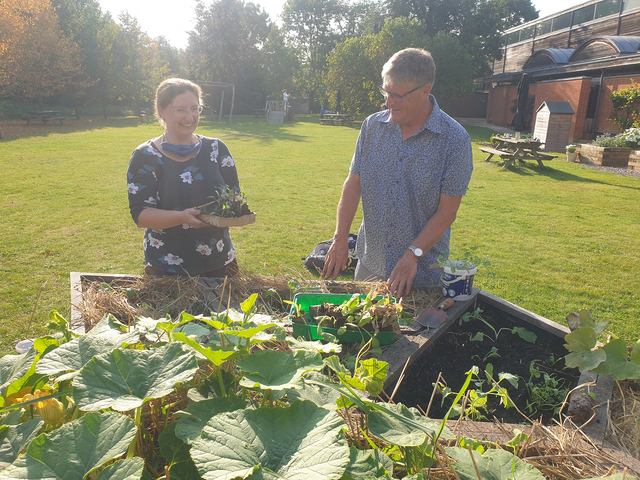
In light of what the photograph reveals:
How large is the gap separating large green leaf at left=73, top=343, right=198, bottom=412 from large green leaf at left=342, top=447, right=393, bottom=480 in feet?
0.83

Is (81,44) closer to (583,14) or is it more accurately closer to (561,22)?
(561,22)

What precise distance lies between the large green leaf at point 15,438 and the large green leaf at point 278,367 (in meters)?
0.28

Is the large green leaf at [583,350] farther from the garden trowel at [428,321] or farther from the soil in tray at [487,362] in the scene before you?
the garden trowel at [428,321]

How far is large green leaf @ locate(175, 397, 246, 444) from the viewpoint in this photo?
1.85ft

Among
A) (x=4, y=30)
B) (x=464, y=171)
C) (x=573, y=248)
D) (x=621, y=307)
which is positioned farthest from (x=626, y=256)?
(x=4, y=30)

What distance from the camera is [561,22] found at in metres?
26.8

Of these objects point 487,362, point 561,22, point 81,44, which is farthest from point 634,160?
point 81,44

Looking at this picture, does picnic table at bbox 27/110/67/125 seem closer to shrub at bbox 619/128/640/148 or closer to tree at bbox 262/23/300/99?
tree at bbox 262/23/300/99

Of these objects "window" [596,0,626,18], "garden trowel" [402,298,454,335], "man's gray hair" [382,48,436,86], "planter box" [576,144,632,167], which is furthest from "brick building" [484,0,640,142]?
"garden trowel" [402,298,454,335]

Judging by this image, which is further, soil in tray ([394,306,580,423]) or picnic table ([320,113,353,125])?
picnic table ([320,113,353,125])

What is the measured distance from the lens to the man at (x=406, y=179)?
249cm

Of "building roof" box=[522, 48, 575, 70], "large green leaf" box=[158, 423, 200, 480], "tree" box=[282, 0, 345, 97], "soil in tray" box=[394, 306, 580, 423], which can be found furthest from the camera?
"tree" box=[282, 0, 345, 97]

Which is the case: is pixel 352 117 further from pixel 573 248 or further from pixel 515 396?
pixel 515 396

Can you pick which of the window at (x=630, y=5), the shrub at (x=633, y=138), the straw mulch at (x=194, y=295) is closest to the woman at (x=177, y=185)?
Answer: the straw mulch at (x=194, y=295)
